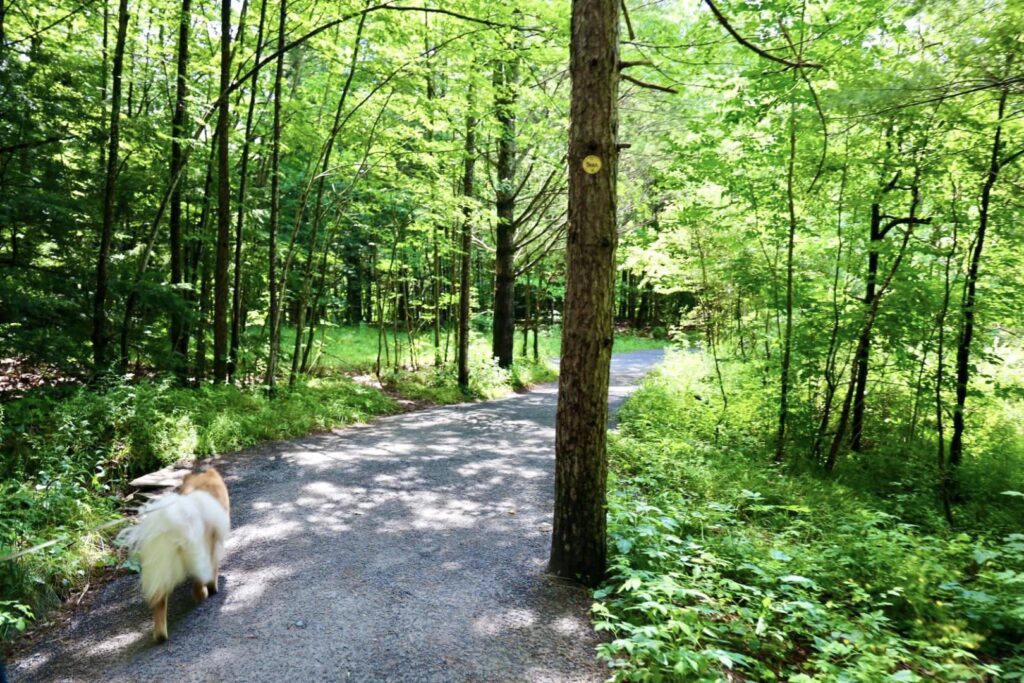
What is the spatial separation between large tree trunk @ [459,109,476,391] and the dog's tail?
31.4 ft

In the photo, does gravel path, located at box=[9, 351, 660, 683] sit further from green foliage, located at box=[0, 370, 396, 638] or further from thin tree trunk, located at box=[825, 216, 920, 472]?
thin tree trunk, located at box=[825, 216, 920, 472]

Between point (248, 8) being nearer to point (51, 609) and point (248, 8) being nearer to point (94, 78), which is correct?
point (94, 78)

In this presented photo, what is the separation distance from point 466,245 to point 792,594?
11.4 m

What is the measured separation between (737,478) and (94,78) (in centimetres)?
1154

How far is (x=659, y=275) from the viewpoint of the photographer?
13398 mm

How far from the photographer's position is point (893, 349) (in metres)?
7.83

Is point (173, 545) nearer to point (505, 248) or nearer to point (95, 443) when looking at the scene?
point (95, 443)

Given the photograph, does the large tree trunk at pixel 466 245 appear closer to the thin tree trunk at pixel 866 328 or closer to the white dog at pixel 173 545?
the thin tree trunk at pixel 866 328

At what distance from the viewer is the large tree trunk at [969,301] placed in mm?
6699

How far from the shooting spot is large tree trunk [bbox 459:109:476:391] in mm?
12466

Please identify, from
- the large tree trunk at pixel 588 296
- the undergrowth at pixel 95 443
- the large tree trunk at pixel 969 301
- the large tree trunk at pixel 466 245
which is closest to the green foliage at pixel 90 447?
the undergrowth at pixel 95 443

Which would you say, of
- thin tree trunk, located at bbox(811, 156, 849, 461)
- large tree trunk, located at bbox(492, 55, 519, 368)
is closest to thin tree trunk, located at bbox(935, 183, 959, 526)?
thin tree trunk, located at bbox(811, 156, 849, 461)

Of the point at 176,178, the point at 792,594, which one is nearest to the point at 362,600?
the point at 792,594

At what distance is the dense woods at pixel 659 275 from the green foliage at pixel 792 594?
0.12ft
